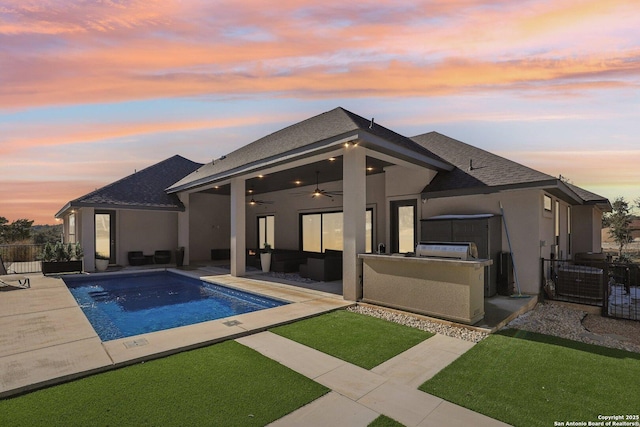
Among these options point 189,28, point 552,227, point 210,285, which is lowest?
point 210,285

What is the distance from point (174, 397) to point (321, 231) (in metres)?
11.6

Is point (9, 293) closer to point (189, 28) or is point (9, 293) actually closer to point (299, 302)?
point (299, 302)

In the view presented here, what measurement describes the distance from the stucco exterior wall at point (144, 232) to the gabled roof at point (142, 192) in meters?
0.96

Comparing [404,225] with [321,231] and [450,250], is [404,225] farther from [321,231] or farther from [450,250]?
[450,250]

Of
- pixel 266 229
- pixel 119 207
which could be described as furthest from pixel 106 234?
pixel 266 229

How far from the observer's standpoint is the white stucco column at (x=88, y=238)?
45.1 feet

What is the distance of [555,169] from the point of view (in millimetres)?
16062

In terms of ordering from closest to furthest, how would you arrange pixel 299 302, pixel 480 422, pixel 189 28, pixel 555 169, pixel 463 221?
pixel 480 422, pixel 189 28, pixel 299 302, pixel 463 221, pixel 555 169

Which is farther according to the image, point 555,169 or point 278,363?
point 555,169

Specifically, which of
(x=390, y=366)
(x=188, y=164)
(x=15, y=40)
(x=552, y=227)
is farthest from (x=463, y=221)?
(x=188, y=164)

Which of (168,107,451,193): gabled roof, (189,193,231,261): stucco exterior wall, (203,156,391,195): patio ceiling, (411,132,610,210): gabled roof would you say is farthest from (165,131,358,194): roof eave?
(189,193,231,261): stucco exterior wall

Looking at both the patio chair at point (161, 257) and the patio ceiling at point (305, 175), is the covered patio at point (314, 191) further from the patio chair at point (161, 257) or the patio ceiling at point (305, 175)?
the patio chair at point (161, 257)

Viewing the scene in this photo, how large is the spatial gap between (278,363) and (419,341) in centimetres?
234

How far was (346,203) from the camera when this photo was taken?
25.7ft
